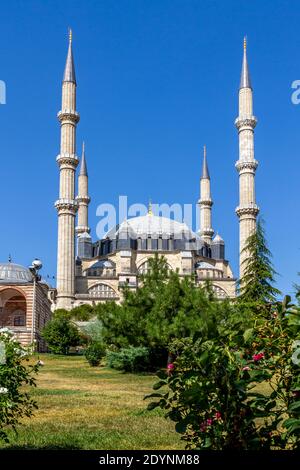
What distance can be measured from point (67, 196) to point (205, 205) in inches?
743

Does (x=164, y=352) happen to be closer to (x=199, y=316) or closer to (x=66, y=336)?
(x=199, y=316)

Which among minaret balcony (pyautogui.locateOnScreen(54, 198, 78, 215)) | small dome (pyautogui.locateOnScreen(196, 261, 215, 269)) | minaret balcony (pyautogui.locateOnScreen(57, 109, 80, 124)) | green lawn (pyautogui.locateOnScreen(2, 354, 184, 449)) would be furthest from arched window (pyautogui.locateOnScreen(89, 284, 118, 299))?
green lawn (pyautogui.locateOnScreen(2, 354, 184, 449))

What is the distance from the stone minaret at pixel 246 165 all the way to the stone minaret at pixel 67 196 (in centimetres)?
1217

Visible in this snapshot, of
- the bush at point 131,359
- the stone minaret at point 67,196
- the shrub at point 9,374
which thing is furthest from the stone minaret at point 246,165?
the shrub at point 9,374

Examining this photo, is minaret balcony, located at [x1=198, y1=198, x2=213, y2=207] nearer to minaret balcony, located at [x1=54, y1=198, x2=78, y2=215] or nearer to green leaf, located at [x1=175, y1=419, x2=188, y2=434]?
minaret balcony, located at [x1=54, y1=198, x2=78, y2=215]

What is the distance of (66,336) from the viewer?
27641mm

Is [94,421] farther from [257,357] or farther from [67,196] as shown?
[67,196]

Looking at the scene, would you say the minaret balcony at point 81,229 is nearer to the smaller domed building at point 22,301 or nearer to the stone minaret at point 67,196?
the stone minaret at point 67,196

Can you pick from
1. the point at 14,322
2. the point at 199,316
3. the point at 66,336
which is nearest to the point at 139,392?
the point at 199,316

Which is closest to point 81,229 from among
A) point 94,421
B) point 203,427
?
point 94,421

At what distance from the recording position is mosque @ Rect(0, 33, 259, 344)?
42.8 metres

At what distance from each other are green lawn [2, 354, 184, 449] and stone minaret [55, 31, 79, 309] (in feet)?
102

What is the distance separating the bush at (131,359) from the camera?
1748 centimetres
